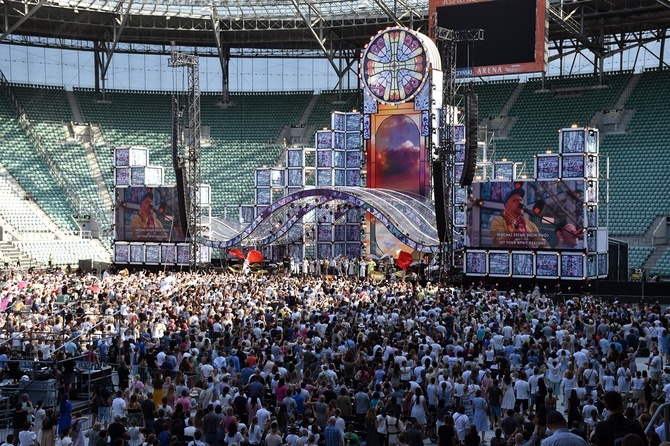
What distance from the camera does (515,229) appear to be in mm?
39938

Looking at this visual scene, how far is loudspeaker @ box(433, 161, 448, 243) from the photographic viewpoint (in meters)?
37.4

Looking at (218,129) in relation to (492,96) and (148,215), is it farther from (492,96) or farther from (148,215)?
(492,96)

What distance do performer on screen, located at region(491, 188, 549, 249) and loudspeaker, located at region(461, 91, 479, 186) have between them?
10.0 ft

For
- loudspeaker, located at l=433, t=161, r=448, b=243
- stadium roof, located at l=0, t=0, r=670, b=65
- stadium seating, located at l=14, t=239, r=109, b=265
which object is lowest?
stadium seating, located at l=14, t=239, r=109, b=265

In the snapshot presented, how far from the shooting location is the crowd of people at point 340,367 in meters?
14.1

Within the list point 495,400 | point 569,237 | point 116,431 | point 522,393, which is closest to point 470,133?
point 569,237

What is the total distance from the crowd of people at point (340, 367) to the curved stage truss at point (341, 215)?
1141 centimetres

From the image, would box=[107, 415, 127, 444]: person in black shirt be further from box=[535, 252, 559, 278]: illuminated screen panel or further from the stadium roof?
the stadium roof

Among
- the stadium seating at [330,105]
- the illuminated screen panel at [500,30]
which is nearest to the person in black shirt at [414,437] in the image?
the illuminated screen panel at [500,30]

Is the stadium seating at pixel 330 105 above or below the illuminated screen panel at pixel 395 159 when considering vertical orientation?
above

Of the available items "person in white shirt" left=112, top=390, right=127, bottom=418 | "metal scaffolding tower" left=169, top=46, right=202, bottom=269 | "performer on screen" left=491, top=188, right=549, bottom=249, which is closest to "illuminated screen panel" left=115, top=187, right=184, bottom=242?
"metal scaffolding tower" left=169, top=46, right=202, bottom=269

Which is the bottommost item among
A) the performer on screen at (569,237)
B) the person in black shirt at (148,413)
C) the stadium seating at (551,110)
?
the person in black shirt at (148,413)

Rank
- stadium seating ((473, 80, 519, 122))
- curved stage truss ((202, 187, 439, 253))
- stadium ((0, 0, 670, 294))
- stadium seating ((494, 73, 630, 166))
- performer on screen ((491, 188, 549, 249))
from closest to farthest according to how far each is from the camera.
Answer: performer on screen ((491, 188, 549, 249)), curved stage truss ((202, 187, 439, 253)), stadium ((0, 0, 670, 294)), stadium seating ((494, 73, 630, 166)), stadium seating ((473, 80, 519, 122))

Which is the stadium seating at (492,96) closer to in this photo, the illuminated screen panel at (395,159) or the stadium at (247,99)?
the stadium at (247,99)
